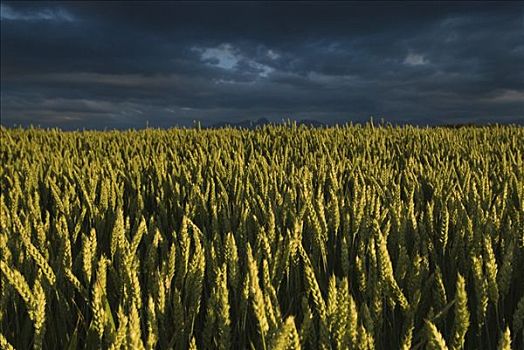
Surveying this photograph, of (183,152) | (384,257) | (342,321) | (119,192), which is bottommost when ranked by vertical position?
(342,321)

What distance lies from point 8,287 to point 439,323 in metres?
1.09

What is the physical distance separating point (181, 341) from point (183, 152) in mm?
4459

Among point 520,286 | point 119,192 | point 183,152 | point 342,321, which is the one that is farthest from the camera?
point 183,152

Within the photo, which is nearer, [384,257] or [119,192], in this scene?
[384,257]

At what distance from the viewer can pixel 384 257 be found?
1.08 metres

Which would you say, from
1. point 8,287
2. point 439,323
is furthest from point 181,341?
point 439,323

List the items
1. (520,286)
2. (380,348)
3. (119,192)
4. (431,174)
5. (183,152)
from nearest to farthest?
(380,348) < (520,286) < (119,192) < (431,174) < (183,152)

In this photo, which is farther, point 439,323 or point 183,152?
point 183,152

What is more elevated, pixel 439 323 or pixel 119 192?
pixel 119 192

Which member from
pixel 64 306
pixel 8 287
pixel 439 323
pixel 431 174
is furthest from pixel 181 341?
pixel 431 174

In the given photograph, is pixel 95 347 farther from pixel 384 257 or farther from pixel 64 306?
pixel 384 257

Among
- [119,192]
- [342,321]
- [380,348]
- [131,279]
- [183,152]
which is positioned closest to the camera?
[342,321]

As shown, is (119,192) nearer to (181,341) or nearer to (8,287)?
(8,287)

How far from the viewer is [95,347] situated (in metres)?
1.10
